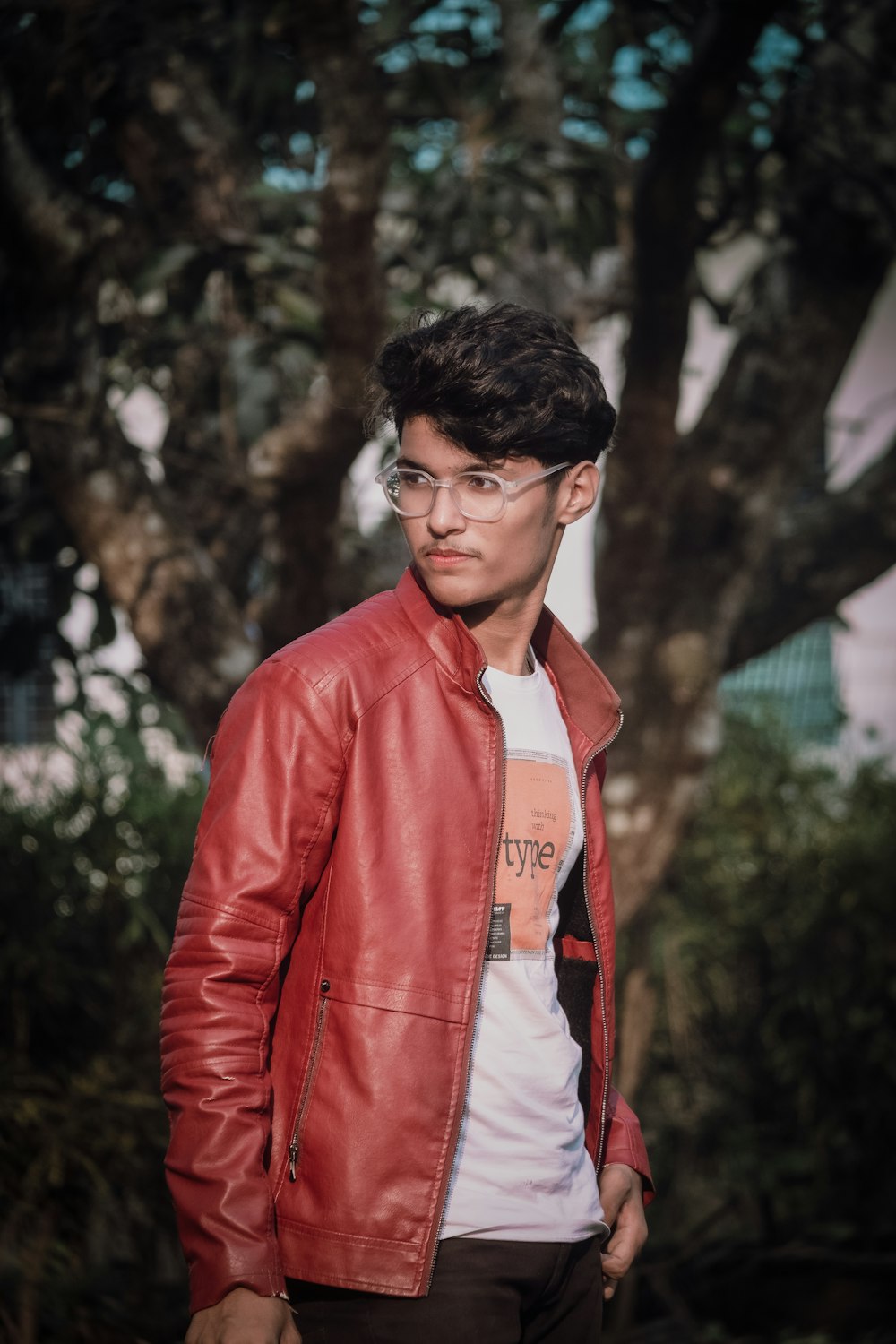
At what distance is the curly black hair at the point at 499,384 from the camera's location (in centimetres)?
168

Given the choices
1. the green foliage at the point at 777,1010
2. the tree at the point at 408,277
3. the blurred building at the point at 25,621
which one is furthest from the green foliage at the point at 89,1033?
the green foliage at the point at 777,1010

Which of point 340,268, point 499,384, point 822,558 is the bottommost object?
point 822,558

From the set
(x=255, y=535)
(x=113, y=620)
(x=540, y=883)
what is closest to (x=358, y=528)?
(x=255, y=535)

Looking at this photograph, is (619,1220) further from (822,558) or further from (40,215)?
(822,558)

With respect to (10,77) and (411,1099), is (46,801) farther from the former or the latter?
(411,1099)

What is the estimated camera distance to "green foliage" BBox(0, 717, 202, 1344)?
137 inches

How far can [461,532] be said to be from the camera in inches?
66.7

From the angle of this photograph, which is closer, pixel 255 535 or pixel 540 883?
pixel 540 883

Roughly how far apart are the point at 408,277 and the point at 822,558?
6.36 feet

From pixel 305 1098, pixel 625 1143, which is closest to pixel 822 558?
pixel 625 1143

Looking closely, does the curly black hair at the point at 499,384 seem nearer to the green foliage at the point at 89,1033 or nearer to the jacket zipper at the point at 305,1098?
the jacket zipper at the point at 305,1098

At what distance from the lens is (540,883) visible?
1.73 metres

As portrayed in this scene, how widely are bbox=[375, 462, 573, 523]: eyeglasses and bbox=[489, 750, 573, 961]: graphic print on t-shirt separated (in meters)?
0.33

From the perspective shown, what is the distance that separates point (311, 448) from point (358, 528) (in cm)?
130
